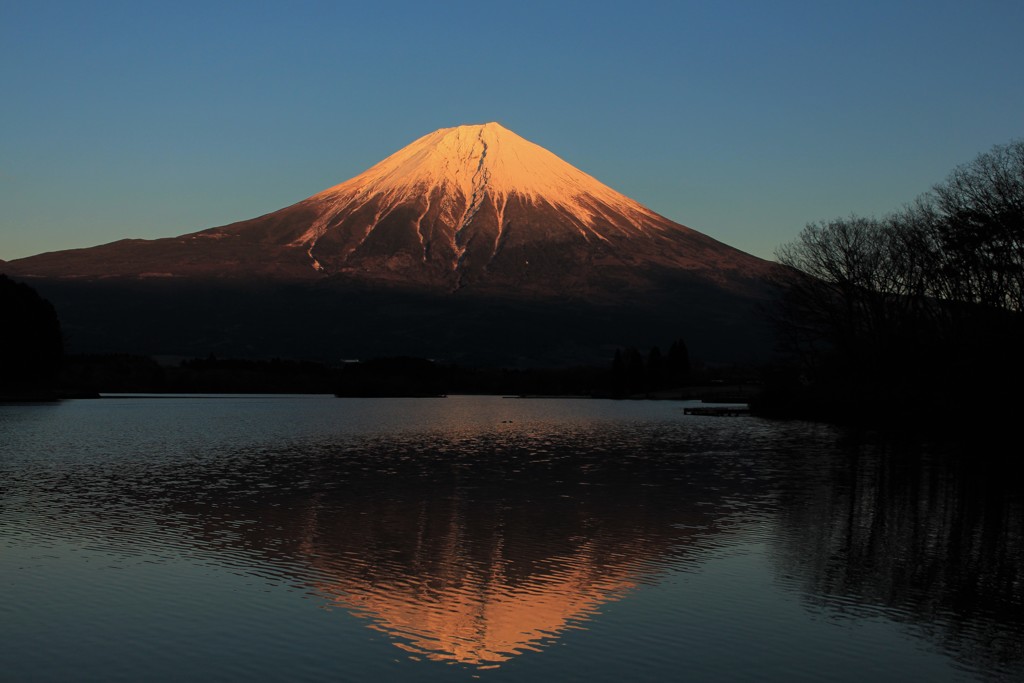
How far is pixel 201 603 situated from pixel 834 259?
75.8 meters

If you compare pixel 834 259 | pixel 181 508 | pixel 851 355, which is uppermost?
pixel 834 259

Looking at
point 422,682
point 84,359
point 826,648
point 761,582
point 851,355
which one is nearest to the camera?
point 422,682

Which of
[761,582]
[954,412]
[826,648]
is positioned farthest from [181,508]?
[954,412]

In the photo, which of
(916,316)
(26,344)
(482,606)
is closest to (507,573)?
(482,606)

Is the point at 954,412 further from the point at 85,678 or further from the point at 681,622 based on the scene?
the point at 85,678

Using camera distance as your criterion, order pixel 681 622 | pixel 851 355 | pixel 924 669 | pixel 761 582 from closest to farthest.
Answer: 1. pixel 924 669
2. pixel 681 622
3. pixel 761 582
4. pixel 851 355

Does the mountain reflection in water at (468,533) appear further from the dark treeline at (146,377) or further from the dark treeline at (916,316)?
the dark treeline at (146,377)

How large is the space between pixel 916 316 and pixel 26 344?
85563 millimetres

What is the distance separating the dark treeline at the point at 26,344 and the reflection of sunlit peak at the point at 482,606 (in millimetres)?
103634

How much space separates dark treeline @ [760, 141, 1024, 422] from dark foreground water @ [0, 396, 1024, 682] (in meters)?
18.2

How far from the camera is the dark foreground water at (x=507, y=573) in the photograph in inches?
558

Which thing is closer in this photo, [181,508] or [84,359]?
[181,508]

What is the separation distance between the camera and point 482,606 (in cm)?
1714

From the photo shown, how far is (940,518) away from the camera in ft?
93.1
